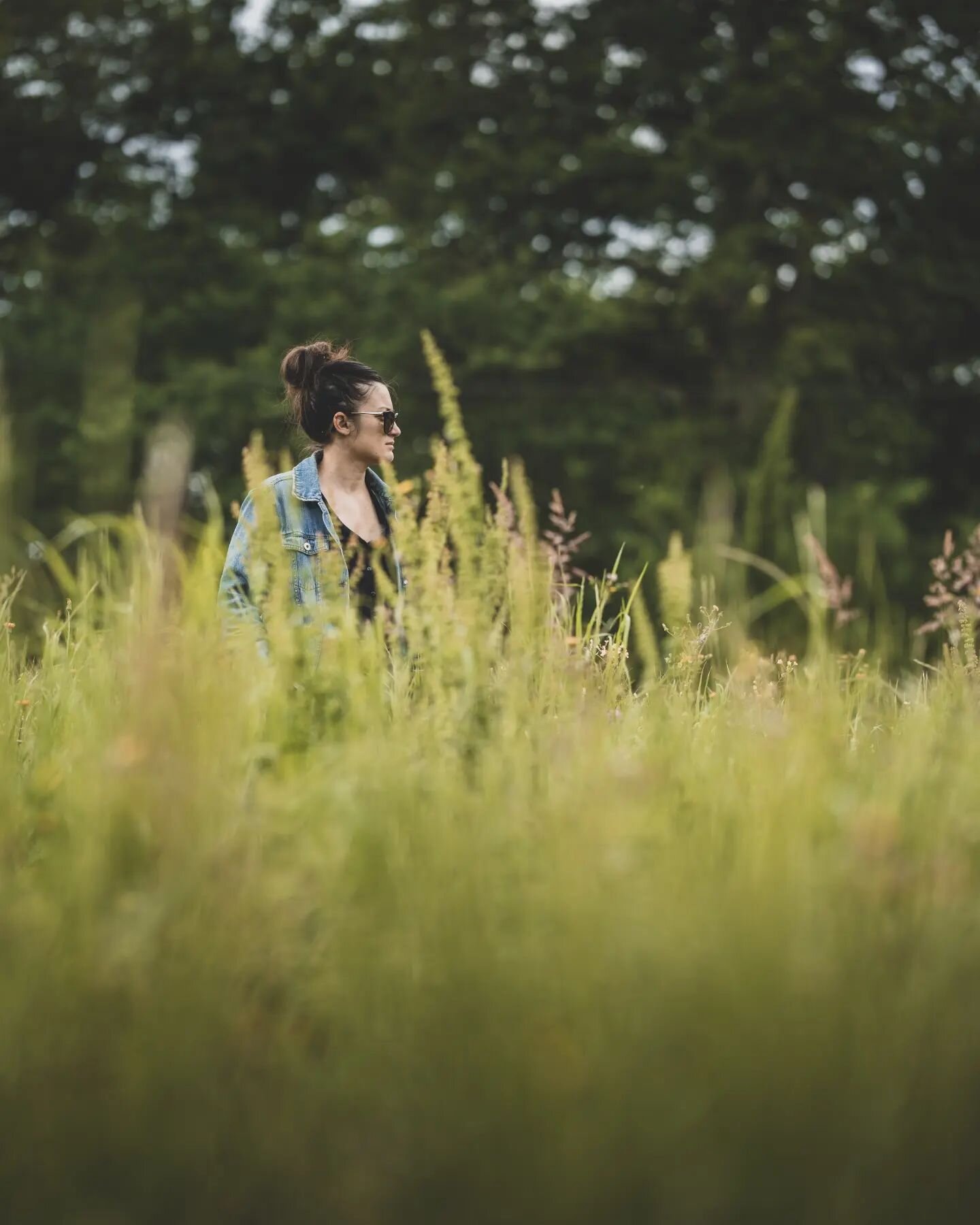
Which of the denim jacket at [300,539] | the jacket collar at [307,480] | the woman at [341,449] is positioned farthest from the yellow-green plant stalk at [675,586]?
the jacket collar at [307,480]

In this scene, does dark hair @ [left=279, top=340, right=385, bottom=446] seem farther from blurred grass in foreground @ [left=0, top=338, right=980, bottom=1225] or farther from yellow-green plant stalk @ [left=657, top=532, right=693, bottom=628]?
blurred grass in foreground @ [left=0, top=338, right=980, bottom=1225]

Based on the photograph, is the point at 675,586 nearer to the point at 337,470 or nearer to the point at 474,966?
the point at 474,966

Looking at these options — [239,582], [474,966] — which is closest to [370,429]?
[239,582]

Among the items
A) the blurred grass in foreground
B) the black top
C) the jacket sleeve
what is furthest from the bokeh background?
the blurred grass in foreground

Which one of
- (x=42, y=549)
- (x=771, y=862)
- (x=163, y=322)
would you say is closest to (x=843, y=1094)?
(x=771, y=862)

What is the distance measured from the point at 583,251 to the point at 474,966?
50.1 feet

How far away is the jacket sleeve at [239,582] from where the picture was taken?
295cm

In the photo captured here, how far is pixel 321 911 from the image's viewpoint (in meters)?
2.06

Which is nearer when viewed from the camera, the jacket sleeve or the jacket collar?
the jacket sleeve

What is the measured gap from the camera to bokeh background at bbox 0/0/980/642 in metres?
15.0

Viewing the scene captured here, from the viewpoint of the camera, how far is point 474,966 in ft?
6.02

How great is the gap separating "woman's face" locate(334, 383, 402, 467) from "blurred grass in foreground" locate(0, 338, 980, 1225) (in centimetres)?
194

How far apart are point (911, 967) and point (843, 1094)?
0.79 feet

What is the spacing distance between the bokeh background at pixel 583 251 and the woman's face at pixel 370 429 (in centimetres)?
985
